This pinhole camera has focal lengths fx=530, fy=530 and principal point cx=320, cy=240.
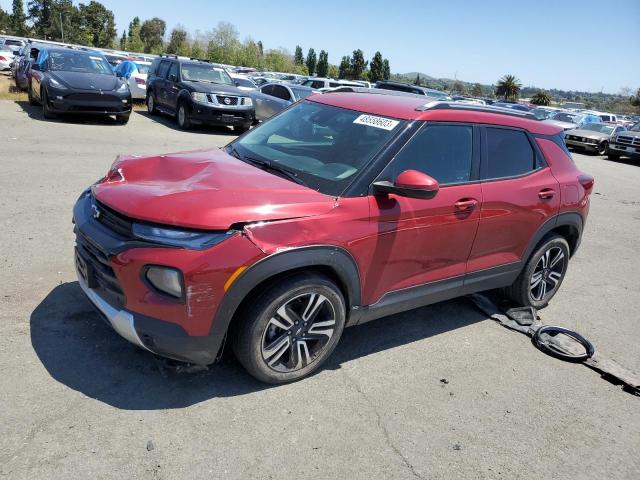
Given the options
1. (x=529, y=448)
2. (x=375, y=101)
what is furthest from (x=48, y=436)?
(x=375, y=101)

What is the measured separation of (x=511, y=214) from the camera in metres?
4.31

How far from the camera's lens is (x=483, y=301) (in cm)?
518

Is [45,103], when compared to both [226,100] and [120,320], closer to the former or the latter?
[226,100]

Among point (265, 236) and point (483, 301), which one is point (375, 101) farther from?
point (483, 301)

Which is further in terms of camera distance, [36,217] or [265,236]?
[36,217]

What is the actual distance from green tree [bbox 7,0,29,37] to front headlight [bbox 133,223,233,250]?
99.3m

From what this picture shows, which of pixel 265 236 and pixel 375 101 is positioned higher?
pixel 375 101

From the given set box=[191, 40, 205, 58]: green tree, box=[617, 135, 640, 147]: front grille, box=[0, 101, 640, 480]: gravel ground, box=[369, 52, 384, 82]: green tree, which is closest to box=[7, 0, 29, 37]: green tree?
box=[191, 40, 205, 58]: green tree

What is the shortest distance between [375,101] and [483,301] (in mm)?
2282

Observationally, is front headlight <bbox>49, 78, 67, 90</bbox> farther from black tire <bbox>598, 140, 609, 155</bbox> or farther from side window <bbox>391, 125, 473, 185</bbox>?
black tire <bbox>598, 140, 609, 155</bbox>

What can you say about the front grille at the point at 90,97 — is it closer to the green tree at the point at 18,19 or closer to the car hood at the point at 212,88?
the car hood at the point at 212,88

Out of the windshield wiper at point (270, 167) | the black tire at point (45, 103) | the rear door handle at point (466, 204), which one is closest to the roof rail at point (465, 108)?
the rear door handle at point (466, 204)

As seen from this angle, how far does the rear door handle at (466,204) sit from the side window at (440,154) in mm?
156

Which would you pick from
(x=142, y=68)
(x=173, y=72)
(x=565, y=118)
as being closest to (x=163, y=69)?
(x=173, y=72)
